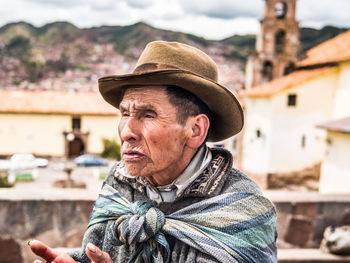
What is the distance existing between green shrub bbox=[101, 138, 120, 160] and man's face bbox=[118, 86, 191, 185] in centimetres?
3066

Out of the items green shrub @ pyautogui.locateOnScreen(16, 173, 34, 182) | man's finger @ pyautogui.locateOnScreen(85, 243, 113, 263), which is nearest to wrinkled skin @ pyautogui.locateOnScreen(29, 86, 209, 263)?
man's finger @ pyautogui.locateOnScreen(85, 243, 113, 263)

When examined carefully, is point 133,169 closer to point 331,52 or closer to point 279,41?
point 331,52

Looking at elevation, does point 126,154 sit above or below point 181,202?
above

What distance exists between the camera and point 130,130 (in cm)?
135

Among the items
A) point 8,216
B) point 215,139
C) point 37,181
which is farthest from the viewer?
point 37,181

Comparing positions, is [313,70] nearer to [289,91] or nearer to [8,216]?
[289,91]

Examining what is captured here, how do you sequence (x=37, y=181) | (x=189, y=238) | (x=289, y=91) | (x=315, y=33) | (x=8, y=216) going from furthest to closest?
1. (x=315, y=33)
2. (x=37, y=181)
3. (x=289, y=91)
4. (x=8, y=216)
5. (x=189, y=238)

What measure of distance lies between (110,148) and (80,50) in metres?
59.2

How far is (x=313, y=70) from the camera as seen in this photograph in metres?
20.2

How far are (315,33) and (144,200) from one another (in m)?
64.7

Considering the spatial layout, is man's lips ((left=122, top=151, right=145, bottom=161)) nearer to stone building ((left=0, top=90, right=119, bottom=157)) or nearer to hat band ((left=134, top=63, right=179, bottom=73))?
hat band ((left=134, top=63, right=179, bottom=73))

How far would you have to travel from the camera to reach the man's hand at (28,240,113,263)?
3.81 ft

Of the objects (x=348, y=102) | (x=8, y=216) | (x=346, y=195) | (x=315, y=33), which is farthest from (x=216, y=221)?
(x=315, y=33)

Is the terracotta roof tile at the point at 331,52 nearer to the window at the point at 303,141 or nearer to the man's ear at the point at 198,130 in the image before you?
the window at the point at 303,141
